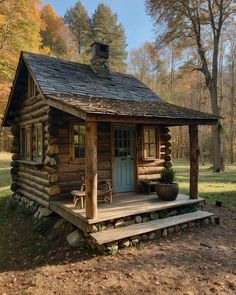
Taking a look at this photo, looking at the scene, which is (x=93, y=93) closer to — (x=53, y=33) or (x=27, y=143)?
(x=27, y=143)

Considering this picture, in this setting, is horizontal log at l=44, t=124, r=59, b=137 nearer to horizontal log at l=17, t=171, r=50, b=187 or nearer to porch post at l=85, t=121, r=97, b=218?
horizontal log at l=17, t=171, r=50, b=187

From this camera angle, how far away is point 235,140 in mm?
30688

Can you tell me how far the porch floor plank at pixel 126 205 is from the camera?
6191 mm

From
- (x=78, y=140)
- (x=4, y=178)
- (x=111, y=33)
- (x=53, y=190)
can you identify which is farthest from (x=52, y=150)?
(x=111, y=33)

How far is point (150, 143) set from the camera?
374 inches

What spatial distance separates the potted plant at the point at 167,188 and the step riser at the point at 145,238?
98 cm

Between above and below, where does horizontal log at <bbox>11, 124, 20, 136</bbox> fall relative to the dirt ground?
above

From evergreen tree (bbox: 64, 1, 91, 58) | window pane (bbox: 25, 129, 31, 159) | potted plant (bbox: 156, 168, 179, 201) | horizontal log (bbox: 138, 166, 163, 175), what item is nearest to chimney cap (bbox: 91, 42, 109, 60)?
window pane (bbox: 25, 129, 31, 159)

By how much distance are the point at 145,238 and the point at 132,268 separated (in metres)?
1.33

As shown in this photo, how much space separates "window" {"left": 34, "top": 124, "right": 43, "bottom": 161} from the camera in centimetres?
857

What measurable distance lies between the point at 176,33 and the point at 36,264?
16843 millimetres

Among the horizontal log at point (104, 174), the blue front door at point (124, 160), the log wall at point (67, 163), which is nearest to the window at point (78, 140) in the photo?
the log wall at point (67, 163)

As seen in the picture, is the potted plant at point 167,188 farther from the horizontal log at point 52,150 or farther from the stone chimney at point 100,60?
the stone chimney at point 100,60

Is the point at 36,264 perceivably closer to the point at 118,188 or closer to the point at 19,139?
the point at 118,188
